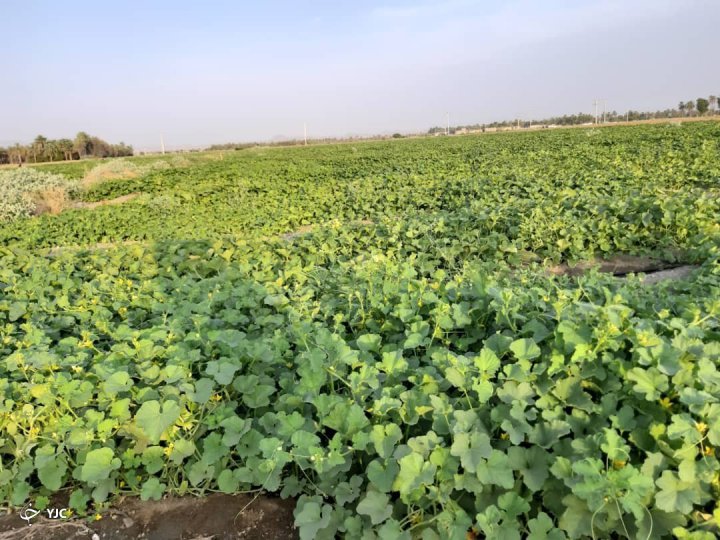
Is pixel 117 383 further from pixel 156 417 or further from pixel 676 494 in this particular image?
pixel 676 494

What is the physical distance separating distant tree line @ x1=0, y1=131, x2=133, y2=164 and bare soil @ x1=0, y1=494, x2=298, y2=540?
6361cm

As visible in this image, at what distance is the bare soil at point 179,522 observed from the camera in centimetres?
205

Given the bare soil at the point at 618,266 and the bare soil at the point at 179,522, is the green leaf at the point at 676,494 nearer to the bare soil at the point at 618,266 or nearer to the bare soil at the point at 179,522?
the bare soil at the point at 179,522

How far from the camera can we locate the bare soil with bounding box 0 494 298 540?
6.72ft

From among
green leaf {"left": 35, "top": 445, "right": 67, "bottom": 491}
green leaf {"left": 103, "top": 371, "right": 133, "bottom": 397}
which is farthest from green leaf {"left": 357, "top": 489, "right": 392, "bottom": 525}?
green leaf {"left": 35, "top": 445, "right": 67, "bottom": 491}

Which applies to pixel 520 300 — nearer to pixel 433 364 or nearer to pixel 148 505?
pixel 433 364

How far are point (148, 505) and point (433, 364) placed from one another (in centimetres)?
150

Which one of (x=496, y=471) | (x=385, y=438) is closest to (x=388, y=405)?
(x=385, y=438)

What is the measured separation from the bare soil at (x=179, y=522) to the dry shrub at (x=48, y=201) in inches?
653

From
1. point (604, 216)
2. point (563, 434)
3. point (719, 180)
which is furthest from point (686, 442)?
point (719, 180)

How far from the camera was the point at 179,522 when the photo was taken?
212 centimetres

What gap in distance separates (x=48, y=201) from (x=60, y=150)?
5312 cm

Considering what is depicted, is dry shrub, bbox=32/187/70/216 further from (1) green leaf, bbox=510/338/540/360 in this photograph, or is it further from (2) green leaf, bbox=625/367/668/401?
(2) green leaf, bbox=625/367/668/401

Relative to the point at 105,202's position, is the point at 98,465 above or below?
below
